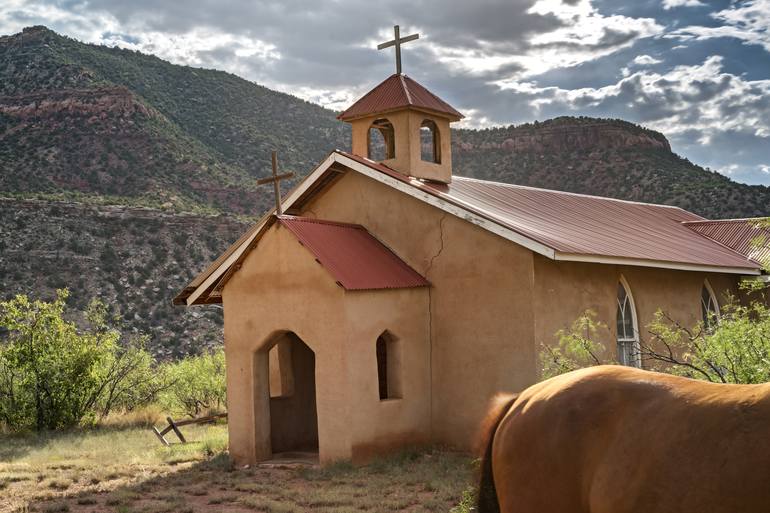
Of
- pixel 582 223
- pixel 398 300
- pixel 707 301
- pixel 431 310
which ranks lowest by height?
pixel 707 301

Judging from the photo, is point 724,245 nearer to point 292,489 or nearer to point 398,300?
point 398,300

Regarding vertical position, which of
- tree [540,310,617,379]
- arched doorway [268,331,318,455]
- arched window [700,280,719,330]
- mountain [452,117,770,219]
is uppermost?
mountain [452,117,770,219]

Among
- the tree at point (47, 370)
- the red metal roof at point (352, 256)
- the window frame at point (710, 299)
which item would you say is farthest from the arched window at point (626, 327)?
the tree at point (47, 370)

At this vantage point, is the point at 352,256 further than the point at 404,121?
No

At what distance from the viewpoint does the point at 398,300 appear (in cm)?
1438

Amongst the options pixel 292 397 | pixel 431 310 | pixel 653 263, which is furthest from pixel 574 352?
pixel 292 397

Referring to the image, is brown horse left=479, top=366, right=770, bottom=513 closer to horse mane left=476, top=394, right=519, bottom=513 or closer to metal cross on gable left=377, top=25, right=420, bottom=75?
horse mane left=476, top=394, right=519, bottom=513

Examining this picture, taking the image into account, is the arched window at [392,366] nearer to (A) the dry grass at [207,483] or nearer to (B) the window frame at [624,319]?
(A) the dry grass at [207,483]

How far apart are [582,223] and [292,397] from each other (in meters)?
7.23

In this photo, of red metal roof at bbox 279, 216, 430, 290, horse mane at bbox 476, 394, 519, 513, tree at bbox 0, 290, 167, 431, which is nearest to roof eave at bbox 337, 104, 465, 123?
red metal roof at bbox 279, 216, 430, 290

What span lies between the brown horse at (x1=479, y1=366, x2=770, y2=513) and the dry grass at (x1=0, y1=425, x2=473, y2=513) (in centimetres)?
540

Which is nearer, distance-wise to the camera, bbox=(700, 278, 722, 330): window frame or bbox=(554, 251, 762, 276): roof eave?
bbox=(554, 251, 762, 276): roof eave

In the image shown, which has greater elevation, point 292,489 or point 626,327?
point 626,327

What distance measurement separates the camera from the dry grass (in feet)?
35.4
